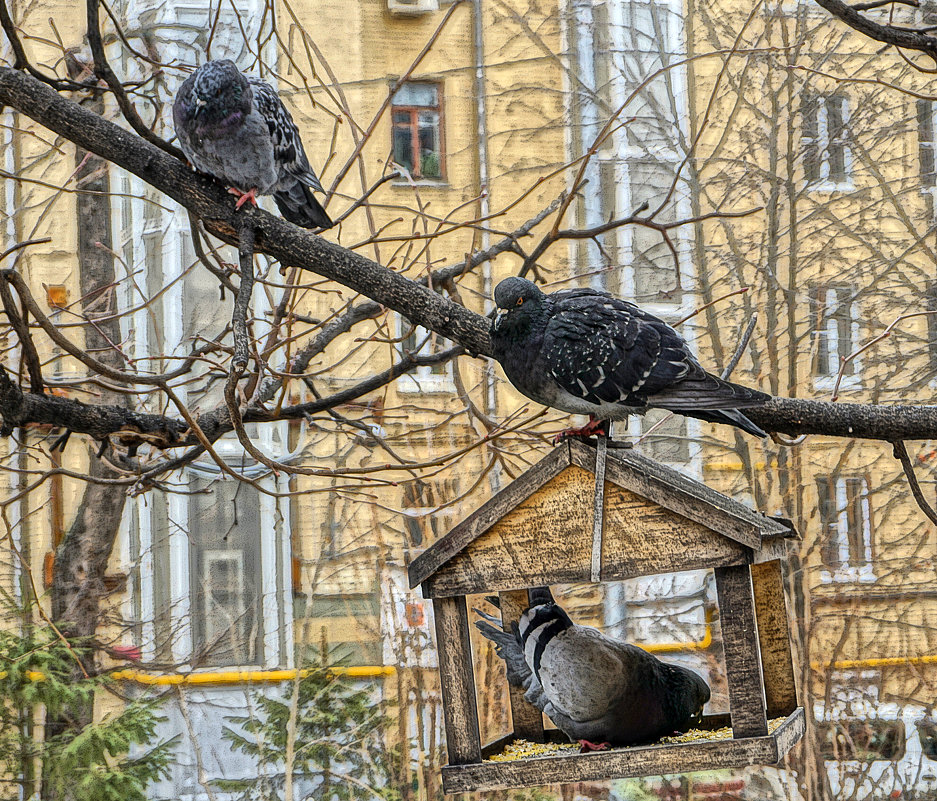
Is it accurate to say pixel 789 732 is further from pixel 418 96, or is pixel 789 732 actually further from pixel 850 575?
pixel 418 96

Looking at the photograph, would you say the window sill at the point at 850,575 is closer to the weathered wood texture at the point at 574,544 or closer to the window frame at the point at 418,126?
the window frame at the point at 418,126

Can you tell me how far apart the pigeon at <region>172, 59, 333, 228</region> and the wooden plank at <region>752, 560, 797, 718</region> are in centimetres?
91

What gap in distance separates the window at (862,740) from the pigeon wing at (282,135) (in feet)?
9.20

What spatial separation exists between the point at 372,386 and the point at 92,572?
2524 mm

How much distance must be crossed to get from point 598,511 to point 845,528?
3.74 metres

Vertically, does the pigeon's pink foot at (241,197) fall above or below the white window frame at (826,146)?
below

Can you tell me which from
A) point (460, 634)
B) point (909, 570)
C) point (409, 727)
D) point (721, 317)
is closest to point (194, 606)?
point (409, 727)

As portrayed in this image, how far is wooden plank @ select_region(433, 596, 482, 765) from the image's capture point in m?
1.26

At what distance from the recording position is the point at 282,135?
1.86 m

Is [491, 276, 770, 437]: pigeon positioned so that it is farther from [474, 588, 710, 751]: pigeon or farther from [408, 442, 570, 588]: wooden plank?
[474, 588, 710, 751]: pigeon

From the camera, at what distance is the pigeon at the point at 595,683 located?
1.25m

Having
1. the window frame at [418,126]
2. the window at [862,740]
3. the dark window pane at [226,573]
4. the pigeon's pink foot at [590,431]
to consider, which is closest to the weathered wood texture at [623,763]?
the pigeon's pink foot at [590,431]

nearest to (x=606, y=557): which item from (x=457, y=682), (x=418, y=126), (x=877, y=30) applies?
(x=457, y=682)

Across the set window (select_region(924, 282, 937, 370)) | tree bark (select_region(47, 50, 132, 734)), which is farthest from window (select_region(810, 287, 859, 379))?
tree bark (select_region(47, 50, 132, 734))
